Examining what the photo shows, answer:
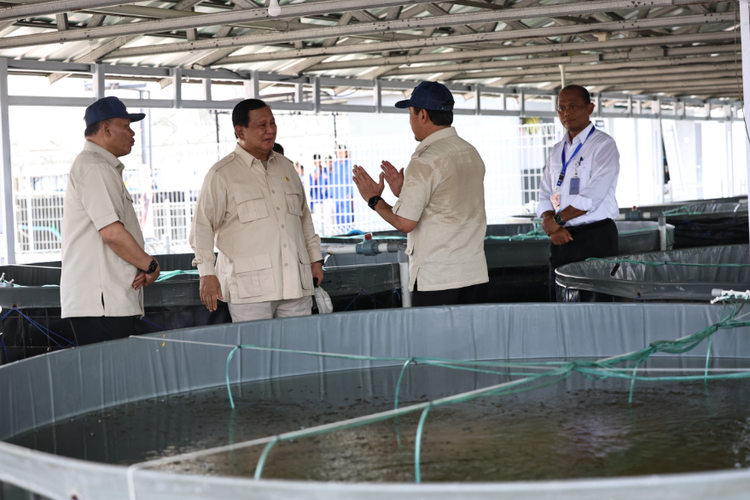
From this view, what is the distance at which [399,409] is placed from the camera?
197cm

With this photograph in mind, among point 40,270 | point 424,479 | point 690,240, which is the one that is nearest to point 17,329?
point 40,270

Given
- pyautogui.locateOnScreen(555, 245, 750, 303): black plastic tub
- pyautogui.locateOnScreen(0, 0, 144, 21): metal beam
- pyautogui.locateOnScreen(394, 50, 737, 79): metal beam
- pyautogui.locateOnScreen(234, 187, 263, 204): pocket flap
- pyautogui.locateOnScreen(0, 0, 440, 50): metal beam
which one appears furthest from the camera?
pyautogui.locateOnScreen(394, 50, 737, 79): metal beam

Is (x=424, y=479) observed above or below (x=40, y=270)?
below

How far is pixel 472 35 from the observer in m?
7.70

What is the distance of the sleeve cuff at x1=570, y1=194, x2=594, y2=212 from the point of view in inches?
156

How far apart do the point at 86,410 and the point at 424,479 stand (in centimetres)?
114

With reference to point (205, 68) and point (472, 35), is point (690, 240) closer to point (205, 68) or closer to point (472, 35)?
point (472, 35)

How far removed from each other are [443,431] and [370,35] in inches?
264

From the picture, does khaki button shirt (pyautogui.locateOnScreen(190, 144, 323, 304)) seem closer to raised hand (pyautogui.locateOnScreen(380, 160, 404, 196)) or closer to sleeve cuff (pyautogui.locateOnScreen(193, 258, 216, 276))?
sleeve cuff (pyautogui.locateOnScreen(193, 258, 216, 276))

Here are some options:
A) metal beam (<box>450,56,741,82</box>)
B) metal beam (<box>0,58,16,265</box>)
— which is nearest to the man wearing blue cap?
metal beam (<box>0,58,16,265</box>)

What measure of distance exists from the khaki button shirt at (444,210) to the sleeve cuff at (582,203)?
0.93 meters

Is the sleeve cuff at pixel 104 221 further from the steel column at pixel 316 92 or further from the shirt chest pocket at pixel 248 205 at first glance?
the steel column at pixel 316 92

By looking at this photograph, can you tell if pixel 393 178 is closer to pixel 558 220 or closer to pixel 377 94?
pixel 558 220

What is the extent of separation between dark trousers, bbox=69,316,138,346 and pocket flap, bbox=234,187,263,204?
61 cm
